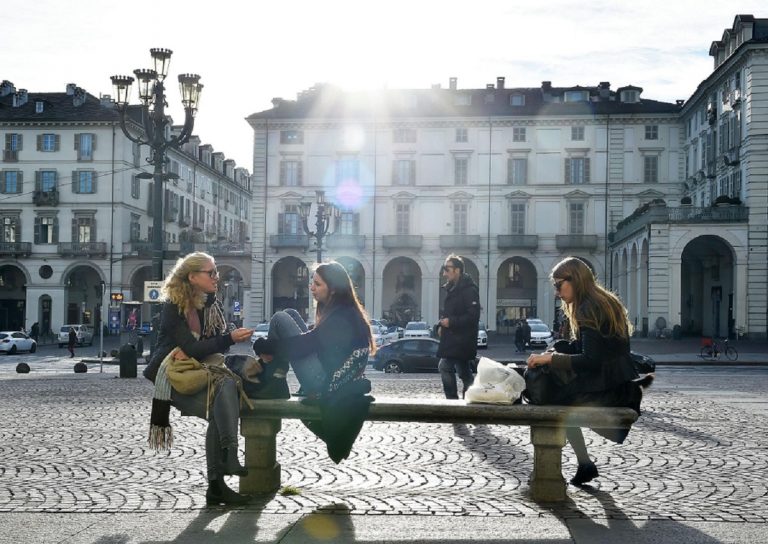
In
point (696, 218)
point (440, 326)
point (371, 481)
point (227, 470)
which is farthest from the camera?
point (696, 218)

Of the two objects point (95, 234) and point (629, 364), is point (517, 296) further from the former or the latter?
point (629, 364)

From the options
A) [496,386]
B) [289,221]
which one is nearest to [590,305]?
[496,386]

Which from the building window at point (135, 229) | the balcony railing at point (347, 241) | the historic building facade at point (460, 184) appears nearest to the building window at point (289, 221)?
the historic building facade at point (460, 184)

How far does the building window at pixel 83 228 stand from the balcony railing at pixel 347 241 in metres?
16.3

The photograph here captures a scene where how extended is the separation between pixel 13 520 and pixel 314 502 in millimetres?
1979

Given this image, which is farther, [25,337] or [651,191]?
[651,191]

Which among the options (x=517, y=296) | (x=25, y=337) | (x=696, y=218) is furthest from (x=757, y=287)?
(x=25, y=337)

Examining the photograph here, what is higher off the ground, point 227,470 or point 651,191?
point 651,191

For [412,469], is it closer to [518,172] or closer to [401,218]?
[401,218]

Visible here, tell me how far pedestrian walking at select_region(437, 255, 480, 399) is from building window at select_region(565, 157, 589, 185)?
56203 millimetres

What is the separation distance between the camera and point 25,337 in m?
53.6

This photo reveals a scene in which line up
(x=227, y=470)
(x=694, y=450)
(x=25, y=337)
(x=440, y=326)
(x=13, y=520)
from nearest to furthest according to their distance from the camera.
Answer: (x=13, y=520) < (x=227, y=470) < (x=694, y=450) < (x=440, y=326) < (x=25, y=337)

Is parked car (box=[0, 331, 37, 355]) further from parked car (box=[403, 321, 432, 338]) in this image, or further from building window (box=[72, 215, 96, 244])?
parked car (box=[403, 321, 432, 338])

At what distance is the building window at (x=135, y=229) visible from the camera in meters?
71.1
